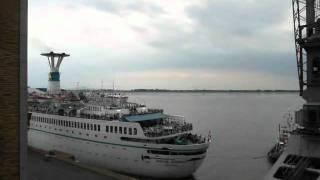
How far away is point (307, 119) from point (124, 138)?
2364 cm

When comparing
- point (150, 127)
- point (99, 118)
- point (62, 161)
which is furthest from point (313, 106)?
point (99, 118)

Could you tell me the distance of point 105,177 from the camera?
2486cm

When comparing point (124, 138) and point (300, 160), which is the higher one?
point (300, 160)

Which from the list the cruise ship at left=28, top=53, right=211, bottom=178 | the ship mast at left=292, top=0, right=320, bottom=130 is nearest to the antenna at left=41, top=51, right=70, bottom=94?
the cruise ship at left=28, top=53, right=211, bottom=178

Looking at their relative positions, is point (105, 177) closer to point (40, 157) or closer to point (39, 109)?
point (40, 157)

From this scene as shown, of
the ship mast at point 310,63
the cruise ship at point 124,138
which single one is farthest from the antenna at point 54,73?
the ship mast at point 310,63

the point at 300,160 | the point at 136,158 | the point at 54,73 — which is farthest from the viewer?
the point at 54,73

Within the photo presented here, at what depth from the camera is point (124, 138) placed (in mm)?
39969

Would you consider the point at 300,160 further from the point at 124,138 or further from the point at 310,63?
the point at 124,138
